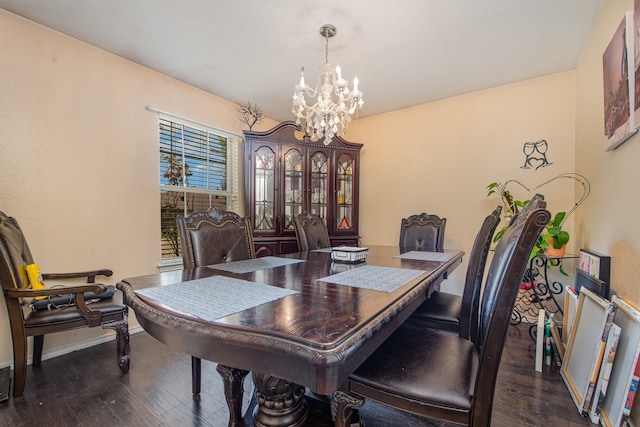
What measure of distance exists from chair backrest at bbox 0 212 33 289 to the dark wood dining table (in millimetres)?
1145

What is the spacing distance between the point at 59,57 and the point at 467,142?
161 inches

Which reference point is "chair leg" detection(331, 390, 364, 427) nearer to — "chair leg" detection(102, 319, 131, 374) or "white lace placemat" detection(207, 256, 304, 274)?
"white lace placemat" detection(207, 256, 304, 274)

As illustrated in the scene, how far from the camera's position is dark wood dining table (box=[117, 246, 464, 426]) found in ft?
2.15

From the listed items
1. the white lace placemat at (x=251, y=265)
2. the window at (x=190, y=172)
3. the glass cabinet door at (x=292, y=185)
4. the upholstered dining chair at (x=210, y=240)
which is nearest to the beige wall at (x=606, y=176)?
the white lace placemat at (x=251, y=265)

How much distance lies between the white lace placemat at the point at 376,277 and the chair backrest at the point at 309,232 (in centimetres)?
108

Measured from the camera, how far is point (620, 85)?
1620mm

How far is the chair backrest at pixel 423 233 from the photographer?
120 inches

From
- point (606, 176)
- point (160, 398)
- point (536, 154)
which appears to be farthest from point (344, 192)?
point (160, 398)

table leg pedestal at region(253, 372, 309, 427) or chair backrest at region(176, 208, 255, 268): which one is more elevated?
chair backrest at region(176, 208, 255, 268)

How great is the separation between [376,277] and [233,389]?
33.3 inches

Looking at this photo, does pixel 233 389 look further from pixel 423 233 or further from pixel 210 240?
pixel 423 233

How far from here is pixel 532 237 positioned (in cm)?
76

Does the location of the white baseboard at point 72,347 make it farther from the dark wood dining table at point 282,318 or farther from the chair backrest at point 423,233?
the chair backrest at point 423,233

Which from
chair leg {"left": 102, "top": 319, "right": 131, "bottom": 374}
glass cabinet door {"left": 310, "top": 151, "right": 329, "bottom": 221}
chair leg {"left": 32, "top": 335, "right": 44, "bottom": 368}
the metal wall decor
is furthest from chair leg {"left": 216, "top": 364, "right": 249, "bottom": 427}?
the metal wall decor
